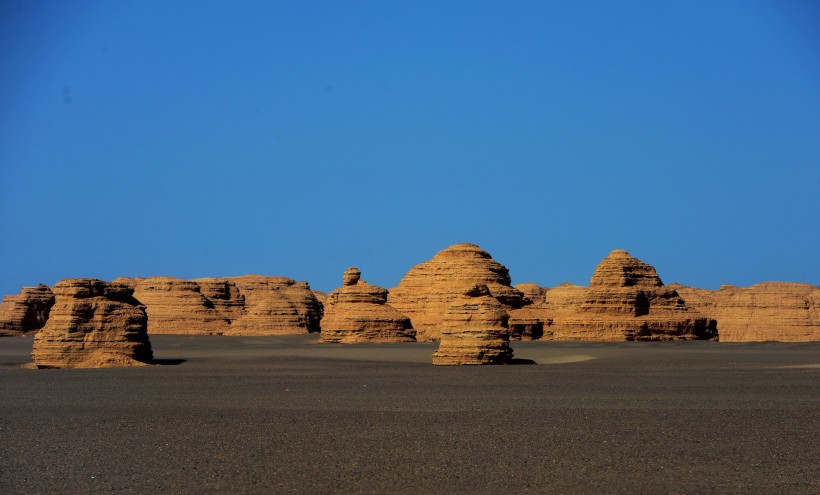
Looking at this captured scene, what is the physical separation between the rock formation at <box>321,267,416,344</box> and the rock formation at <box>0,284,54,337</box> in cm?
3427

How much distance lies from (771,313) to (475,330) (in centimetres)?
4959

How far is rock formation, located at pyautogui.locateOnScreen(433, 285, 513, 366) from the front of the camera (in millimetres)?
33594

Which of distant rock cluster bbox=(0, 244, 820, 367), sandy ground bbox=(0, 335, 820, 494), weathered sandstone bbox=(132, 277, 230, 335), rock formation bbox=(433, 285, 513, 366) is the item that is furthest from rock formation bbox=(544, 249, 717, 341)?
weathered sandstone bbox=(132, 277, 230, 335)

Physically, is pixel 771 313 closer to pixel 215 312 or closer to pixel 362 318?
pixel 362 318

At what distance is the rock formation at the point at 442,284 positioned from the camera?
59719 mm

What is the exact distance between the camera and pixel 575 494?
41.7 feet

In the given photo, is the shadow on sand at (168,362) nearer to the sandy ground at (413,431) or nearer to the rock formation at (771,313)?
the sandy ground at (413,431)

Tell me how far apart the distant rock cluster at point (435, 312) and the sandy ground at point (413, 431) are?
6.80ft

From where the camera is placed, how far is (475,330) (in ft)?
111

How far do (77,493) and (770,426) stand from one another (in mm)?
11844

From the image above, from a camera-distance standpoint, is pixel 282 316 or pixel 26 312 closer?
pixel 282 316

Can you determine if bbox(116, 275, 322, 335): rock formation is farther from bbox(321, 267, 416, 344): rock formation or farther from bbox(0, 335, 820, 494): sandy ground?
bbox(0, 335, 820, 494): sandy ground

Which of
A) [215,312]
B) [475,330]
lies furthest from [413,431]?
[215,312]

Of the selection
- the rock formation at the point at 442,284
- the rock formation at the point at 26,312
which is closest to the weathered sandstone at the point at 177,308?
the rock formation at the point at 26,312
